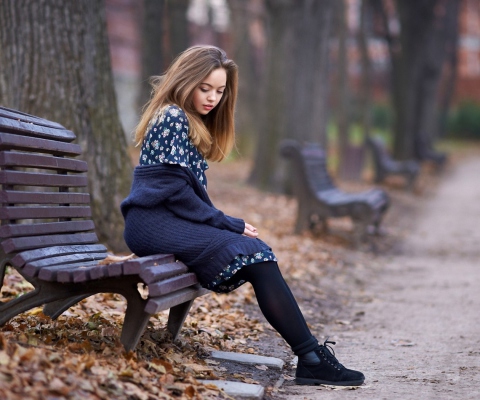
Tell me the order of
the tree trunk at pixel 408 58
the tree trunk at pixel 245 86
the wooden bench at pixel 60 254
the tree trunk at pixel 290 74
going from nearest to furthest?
the wooden bench at pixel 60 254
the tree trunk at pixel 290 74
the tree trunk at pixel 408 58
the tree trunk at pixel 245 86

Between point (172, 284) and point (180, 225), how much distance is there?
0.43m

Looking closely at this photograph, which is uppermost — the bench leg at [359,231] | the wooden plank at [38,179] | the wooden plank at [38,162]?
the wooden plank at [38,162]

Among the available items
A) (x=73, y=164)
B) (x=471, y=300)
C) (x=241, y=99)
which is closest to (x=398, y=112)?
(x=241, y=99)

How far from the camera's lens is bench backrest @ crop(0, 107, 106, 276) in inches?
157

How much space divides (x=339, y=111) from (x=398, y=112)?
8.62 feet

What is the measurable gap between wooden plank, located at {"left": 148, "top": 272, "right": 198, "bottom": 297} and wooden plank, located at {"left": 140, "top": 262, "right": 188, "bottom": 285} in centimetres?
2

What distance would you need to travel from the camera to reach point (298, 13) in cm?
1326

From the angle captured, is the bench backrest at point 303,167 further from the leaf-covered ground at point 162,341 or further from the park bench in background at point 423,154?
the park bench in background at point 423,154

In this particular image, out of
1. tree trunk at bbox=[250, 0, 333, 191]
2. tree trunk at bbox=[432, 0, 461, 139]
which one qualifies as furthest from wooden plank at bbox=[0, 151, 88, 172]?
tree trunk at bbox=[432, 0, 461, 139]

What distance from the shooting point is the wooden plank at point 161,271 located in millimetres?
3648

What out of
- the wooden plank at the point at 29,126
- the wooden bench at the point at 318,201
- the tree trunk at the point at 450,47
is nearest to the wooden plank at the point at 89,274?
→ the wooden plank at the point at 29,126

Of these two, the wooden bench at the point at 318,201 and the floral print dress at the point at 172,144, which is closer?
the floral print dress at the point at 172,144

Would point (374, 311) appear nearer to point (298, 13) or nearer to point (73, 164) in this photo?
point (73, 164)

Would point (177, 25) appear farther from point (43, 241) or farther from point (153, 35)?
point (43, 241)
